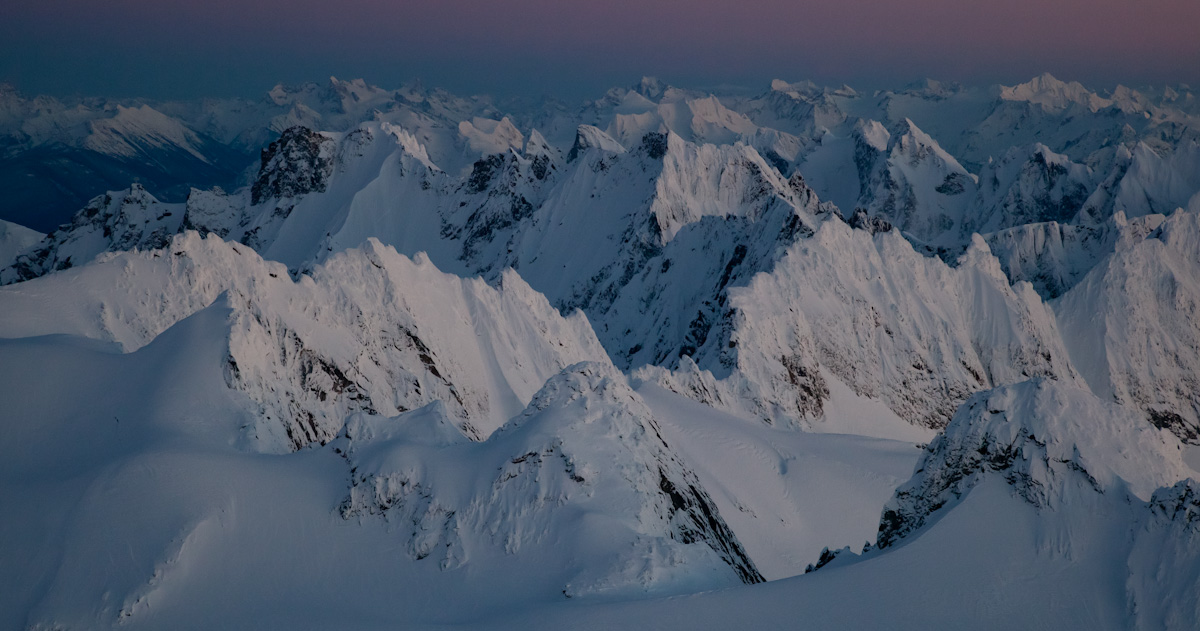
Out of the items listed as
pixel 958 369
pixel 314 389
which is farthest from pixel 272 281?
pixel 958 369

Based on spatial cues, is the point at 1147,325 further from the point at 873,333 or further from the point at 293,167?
the point at 293,167

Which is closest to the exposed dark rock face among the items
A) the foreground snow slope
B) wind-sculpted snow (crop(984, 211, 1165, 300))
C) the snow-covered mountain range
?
the snow-covered mountain range

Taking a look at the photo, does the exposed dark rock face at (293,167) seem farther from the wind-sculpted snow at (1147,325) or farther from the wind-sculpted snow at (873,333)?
the wind-sculpted snow at (1147,325)

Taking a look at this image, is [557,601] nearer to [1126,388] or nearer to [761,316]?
[761,316]

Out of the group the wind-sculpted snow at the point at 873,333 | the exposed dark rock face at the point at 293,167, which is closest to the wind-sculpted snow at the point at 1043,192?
the wind-sculpted snow at the point at 873,333

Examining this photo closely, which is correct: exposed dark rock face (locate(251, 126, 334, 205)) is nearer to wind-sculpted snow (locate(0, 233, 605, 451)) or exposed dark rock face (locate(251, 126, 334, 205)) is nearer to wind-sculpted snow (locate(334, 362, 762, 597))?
wind-sculpted snow (locate(0, 233, 605, 451))

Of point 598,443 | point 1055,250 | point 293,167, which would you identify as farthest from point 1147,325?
point 293,167

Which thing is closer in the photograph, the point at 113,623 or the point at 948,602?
the point at 948,602
